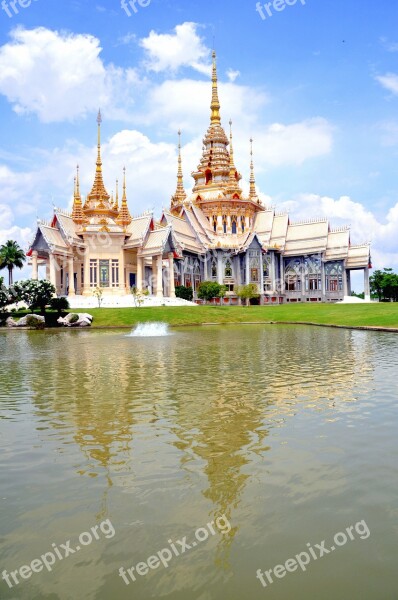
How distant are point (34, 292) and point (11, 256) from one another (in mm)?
19092

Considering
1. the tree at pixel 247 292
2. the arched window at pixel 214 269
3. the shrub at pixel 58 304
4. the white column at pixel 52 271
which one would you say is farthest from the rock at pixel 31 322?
the arched window at pixel 214 269

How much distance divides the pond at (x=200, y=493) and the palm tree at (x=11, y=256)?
51.5 m

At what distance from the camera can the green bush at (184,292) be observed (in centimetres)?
5925

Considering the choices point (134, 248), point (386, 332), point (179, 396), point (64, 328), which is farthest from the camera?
Answer: point (134, 248)

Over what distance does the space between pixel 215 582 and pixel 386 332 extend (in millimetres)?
26249

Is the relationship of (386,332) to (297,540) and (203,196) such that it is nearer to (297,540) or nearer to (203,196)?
(297,540)

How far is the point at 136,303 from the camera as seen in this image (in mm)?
51000

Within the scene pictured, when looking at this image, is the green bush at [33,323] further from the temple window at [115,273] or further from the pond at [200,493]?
the pond at [200,493]

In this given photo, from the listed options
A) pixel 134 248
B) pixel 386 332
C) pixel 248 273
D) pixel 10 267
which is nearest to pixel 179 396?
pixel 386 332

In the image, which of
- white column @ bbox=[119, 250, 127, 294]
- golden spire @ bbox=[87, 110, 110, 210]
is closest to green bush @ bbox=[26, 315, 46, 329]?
white column @ bbox=[119, 250, 127, 294]

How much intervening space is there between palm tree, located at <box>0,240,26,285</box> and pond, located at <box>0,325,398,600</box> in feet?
169

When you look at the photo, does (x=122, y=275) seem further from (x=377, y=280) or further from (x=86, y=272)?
(x=377, y=280)

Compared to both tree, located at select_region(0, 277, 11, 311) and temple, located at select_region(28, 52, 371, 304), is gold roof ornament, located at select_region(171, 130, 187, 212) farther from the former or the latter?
tree, located at select_region(0, 277, 11, 311)

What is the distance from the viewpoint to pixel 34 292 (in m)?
41.3
